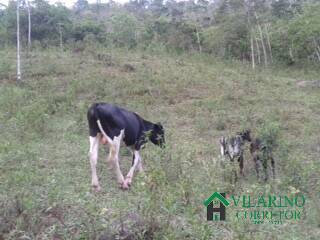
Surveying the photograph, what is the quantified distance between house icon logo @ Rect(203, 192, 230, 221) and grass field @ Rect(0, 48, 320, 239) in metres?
0.10

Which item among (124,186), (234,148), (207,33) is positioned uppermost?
Result: (207,33)

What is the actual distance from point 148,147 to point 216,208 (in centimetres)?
283

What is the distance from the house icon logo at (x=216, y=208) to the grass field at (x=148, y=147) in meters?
0.10

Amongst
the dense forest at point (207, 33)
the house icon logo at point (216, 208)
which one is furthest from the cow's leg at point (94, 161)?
the dense forest at point (207, 33)

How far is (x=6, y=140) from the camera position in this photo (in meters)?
8.19

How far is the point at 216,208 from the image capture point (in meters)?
4.79

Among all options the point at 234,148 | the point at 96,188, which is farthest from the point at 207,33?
the point at 96,188

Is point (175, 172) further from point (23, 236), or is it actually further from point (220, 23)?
point (220, 23)

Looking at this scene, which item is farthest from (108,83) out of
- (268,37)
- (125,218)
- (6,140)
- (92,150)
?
(268,37)

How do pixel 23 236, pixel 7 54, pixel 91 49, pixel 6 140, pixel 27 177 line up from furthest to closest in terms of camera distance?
pixel 91 49 < pixel 7 54 < pixel 6 140 < pixel 27 177 < pixel 23 236

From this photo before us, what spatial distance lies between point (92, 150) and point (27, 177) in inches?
50.2

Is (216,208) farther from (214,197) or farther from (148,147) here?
(148,147)

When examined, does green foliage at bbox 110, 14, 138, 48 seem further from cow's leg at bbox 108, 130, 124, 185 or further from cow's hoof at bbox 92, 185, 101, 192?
cow's hoof at bbox 92, 185, 101, 192

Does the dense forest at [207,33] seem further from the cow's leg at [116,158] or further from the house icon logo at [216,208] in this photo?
the house icon logo at [216,208]
